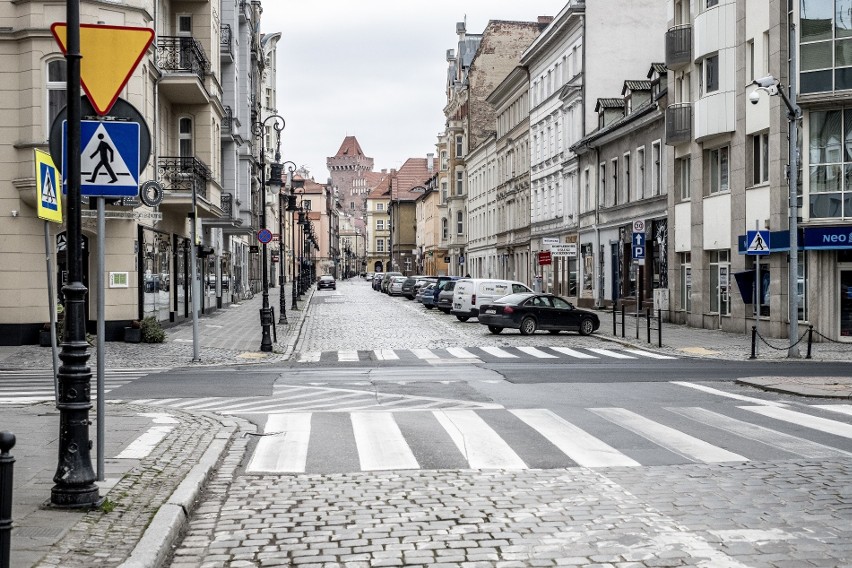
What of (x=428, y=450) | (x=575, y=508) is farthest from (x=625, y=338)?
(x=575, y=508)

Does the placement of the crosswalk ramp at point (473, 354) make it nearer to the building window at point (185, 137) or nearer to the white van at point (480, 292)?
the white van at point (480, 292)

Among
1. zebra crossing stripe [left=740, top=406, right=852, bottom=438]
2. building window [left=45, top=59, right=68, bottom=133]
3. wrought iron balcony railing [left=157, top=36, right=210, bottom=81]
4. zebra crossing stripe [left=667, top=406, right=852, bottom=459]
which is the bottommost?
zebra crossing stripe [left=740, top=406, right=852, bottom=438]

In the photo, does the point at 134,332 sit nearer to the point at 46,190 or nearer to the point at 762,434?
the point at 46,190

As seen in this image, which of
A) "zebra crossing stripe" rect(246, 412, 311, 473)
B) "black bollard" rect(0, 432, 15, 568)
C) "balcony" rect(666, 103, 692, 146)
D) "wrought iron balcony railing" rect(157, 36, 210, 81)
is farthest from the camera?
"balcony" rect(666, 103, 692, 146)

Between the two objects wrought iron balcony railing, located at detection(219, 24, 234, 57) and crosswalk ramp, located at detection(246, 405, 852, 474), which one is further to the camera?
wrought iron balcony railing, located at detection(219, 24, 234, 57)

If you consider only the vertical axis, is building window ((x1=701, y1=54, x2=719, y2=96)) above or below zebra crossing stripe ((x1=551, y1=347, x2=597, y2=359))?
above

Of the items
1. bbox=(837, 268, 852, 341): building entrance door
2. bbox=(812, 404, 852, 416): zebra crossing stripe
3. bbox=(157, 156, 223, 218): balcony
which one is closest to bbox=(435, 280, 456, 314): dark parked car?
bbox=(157, 156, 223, 218): balcony

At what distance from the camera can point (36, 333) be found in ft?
81.9

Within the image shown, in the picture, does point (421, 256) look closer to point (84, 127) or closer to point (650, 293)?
point (650, 293)

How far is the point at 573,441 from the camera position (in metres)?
10.5

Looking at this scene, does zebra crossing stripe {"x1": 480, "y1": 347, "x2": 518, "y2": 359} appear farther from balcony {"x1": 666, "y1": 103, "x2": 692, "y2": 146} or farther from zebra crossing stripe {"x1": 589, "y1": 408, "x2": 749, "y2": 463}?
balcony {"x1": 666, "y1": 103, "x2": 692, "y2": 146}

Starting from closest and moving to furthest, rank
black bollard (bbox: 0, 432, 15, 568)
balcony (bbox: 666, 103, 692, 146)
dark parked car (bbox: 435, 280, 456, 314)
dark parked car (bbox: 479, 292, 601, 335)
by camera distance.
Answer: black bollard (bbox: 0, 432, 15, 568) < dark parked car (bbox: 479, 292, 601, 335) < balcony (bbox: 666, 103, 692, 146) < dark parked car (bbox: 435, 280, 456, 314)

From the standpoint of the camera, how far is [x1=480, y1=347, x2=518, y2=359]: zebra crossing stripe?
906 inches

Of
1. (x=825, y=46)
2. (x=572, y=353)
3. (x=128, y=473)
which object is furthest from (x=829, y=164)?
(x=128, y=473)
